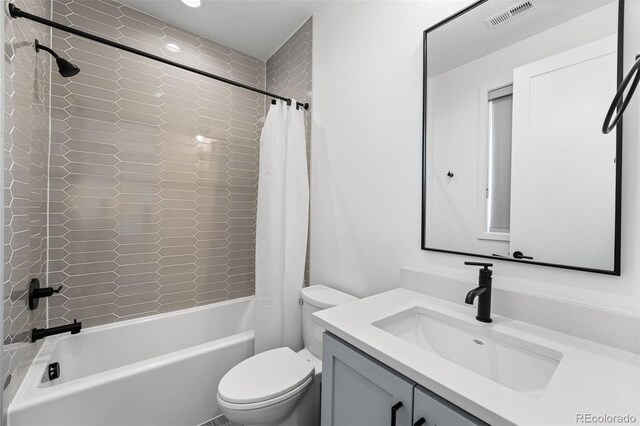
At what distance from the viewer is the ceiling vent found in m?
0.88

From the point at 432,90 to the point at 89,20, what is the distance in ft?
7.09

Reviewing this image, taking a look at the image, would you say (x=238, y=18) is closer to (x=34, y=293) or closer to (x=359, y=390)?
(x=34, y=293)

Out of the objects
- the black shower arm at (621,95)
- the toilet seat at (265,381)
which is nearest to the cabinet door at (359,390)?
the toilet seat at (265,381)

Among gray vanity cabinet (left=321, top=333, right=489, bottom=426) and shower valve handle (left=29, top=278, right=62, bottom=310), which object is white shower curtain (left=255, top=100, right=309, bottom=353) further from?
shower valve handle (left=29, top=278, right=62, bottom=310)

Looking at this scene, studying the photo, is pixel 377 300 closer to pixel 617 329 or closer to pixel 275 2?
pixel 617 329

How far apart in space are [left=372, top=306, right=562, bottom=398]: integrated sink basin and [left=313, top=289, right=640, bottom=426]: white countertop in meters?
0.03

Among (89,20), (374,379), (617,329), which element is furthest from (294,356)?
(89,20)

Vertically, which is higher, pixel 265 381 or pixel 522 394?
pixel 522 394

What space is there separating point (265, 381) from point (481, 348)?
89cm

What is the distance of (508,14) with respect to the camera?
922 millimetres

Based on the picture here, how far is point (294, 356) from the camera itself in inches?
53.4

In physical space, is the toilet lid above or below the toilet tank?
below

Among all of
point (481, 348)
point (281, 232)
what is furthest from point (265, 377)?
point (481, 348)

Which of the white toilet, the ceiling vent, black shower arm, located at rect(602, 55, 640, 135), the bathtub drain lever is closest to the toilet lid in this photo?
the white toilet
